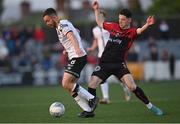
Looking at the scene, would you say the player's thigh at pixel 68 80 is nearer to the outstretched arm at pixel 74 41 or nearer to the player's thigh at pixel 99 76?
the outstretched arm at pixel 74 41

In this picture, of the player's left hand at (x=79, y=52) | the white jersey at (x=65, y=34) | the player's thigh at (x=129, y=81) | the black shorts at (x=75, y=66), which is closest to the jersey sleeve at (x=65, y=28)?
the white jersey at (x=65, y=34)

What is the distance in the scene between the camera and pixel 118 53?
645 inches

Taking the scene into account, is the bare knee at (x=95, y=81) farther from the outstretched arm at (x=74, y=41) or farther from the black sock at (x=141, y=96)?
the outstretched arm at (x=74, y=41)

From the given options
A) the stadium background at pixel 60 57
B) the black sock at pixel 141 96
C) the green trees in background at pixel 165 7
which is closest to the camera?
the black sock at pixel 141 96

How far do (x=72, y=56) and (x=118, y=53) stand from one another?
1.36 metres

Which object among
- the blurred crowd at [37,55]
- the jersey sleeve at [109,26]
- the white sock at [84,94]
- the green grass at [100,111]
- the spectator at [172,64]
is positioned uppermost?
the jersey sleeve at [109,26]

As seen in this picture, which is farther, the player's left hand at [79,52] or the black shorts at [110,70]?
the black shorts at [110,70]

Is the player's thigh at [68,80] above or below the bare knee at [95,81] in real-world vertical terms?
above

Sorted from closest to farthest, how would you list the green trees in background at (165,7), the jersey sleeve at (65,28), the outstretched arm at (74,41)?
the outstretched arm at (74,41) < the jersey sleeve at (65,28) < the green trees in background at (165,7)

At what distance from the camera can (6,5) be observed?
45.3 metres

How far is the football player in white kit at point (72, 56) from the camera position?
1522 centimetres

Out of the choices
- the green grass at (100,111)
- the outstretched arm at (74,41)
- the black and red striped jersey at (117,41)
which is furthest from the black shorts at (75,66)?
the black and red striped jersey at (117,41)

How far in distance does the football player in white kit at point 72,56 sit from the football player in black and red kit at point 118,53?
581 millimetres

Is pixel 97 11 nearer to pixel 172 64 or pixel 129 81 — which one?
pixel 129 81
